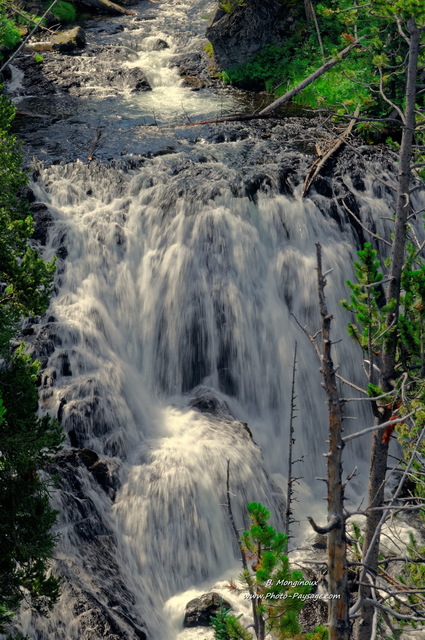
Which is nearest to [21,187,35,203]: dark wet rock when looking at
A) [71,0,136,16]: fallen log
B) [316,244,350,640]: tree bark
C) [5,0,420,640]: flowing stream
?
[5,0,420,640]: flowing stream

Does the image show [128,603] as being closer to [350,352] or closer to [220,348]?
[220,348]

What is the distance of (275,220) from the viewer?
50.3 feet

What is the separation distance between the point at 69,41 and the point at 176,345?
16.3m

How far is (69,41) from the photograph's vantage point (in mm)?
25469

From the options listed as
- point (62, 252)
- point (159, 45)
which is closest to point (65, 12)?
point (159, 45)

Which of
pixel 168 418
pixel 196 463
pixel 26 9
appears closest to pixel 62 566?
pixel 196 463

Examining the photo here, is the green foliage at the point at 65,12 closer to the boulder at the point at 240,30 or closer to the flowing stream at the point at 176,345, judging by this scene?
the boulder at the point at 240,30

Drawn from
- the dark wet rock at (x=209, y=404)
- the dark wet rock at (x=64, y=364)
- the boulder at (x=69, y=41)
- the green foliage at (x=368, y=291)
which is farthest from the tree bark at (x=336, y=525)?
the boulder at (x=69, y=41)

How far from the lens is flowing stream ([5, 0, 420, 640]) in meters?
10.7

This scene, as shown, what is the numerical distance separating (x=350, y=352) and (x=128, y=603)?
710cm

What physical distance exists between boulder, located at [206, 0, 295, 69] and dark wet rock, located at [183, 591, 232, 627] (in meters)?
19.0

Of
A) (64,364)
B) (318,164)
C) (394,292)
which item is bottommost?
(64,364)

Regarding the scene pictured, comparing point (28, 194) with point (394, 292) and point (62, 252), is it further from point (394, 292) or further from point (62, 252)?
point (394, 292)

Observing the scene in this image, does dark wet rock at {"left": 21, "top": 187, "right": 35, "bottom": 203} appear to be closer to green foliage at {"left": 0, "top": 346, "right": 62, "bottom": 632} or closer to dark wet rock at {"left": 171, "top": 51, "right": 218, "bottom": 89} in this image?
green foliage at {"left": 0, "top": 346, "right": 62, "bottom": 632}
